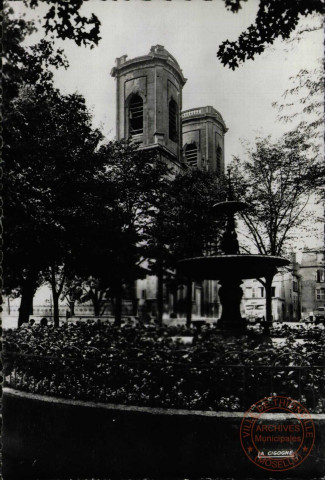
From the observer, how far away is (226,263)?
5688 mm

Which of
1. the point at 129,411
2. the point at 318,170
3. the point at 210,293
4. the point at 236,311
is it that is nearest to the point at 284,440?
the point at 129,411

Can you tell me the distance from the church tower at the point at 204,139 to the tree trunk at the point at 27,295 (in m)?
3.09

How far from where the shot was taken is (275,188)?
22.8ft

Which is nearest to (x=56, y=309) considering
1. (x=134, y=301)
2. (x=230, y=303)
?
(x=134, y=301)

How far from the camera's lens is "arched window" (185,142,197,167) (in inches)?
272

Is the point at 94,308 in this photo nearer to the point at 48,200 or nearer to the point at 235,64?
the point at 48,200

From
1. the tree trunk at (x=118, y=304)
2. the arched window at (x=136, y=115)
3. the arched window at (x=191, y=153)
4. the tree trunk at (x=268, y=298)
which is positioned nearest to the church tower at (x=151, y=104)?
the arched window at (x=136, y=115)

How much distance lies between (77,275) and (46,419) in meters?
A: 2.16

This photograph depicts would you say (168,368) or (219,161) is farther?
(219,161)

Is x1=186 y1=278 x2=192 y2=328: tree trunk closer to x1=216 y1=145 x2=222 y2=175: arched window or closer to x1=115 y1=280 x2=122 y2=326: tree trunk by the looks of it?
x1=115 y1=280 x2=122 y2=326: tree trunk

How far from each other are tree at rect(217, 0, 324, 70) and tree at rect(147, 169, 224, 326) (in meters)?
1.99

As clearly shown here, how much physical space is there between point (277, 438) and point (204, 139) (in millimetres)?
4568

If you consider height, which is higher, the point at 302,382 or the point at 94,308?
the point at 94,308

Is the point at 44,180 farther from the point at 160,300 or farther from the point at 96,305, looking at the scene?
the point at 160,300
